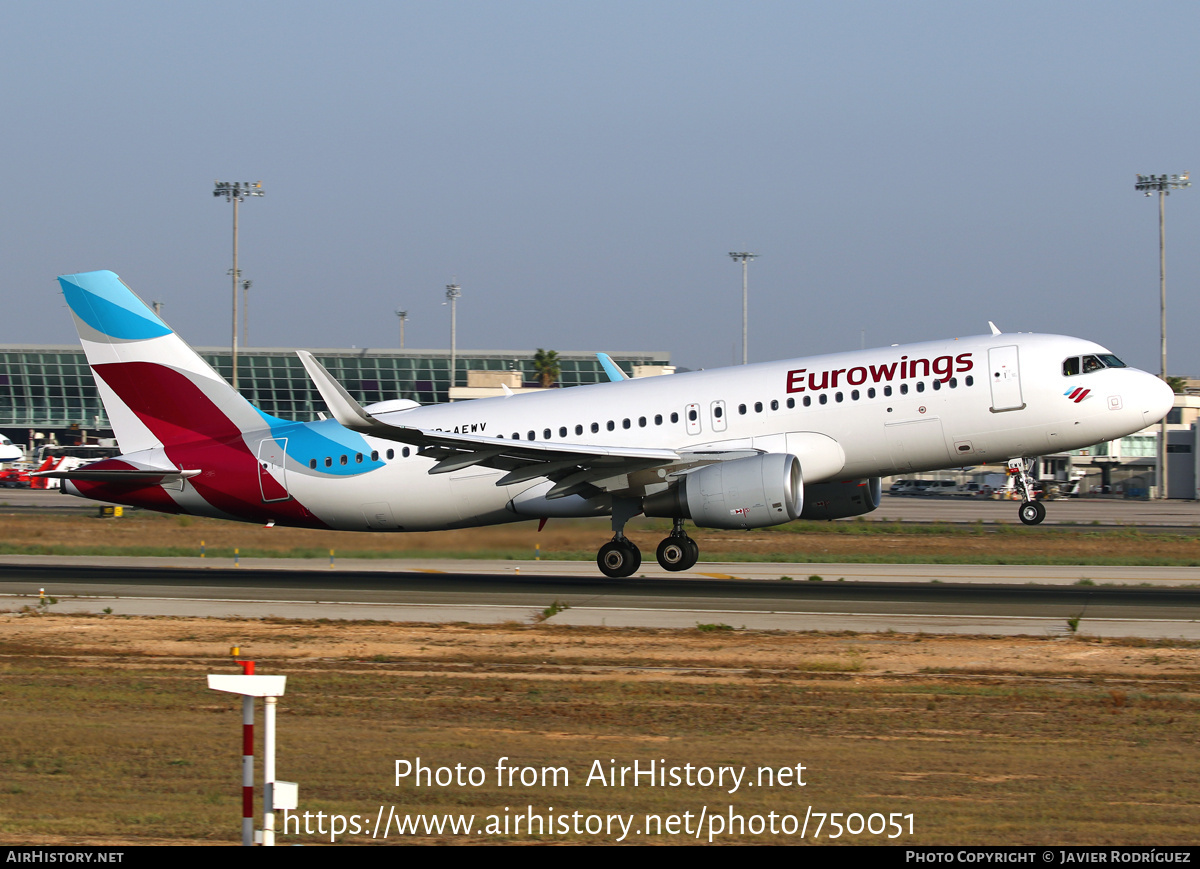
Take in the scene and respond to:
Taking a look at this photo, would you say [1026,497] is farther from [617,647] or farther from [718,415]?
[617,647]

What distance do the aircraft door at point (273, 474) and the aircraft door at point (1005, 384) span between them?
615 inches

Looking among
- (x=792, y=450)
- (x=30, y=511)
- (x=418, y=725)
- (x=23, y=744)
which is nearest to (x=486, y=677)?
(x=418, y=725)

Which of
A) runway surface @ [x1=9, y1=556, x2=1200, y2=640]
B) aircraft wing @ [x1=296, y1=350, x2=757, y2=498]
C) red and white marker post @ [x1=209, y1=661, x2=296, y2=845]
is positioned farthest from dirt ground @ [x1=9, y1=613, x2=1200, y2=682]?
red and white marker post @ [x1=209, y1=661, x2=296, y2=845]

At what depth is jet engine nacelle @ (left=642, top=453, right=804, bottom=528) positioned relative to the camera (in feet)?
79.0

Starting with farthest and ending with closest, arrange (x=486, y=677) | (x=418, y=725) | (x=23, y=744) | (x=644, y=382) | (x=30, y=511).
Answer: (x=30, y=511)
(x=644, y=382)
(x=486, y=677)
(x=418, y=725)
(x=23, y=744)

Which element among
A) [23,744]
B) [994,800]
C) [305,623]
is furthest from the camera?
[305,623]

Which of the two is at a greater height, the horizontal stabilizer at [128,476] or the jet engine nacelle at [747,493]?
the horizontal stabilizer at [128,476]

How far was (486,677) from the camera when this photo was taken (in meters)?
15.3

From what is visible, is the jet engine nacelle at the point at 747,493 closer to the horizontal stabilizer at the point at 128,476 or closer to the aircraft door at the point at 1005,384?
the aircraft door at the point at 1005,384

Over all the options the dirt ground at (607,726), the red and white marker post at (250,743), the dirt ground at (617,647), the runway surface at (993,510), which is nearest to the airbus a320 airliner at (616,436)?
the dirt ground at (617,647)

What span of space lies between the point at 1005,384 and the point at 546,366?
93.7 metres

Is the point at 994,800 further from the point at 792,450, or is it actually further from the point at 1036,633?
the point at 792,450

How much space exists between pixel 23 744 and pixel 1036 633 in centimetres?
1429

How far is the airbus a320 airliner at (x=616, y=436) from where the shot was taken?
24.9m
